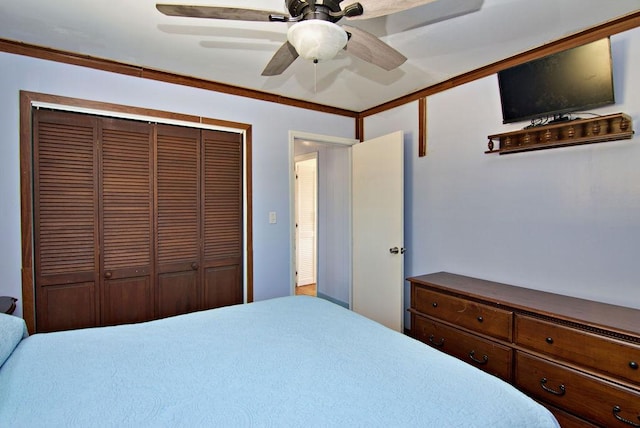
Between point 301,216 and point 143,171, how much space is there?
9.51ft

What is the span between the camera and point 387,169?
10.3 feet

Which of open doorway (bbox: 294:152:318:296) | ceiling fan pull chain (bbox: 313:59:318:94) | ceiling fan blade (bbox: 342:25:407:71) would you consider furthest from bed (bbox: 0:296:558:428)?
open doorway (bbox: 294:152:318:296)

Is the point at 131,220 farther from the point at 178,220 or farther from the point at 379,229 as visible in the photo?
the point at 379,229

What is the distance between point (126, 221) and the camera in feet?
8.30

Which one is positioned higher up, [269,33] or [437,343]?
[269,33]

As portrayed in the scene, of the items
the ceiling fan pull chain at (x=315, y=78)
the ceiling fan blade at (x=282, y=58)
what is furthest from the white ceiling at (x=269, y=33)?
the ceiling fan blade at (x=282, y=58)

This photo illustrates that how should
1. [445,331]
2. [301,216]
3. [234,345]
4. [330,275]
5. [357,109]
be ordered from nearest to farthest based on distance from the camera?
1. [234,345]
2. [445,331]
3. [357,109]
4. [330,275]
5. [301,216]

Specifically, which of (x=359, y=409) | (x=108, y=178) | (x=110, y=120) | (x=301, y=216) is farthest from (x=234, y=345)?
(x=301, y=216)

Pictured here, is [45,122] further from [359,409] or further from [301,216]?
[301,216]

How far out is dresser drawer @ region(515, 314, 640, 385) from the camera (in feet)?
4.93

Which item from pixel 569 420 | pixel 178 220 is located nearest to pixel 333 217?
pixel 178 220

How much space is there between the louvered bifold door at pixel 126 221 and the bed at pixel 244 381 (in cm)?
102

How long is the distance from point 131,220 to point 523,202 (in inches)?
115

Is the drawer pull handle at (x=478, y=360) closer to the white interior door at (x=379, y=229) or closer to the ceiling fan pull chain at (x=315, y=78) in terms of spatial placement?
the white interior door at (x=379, y=229)
